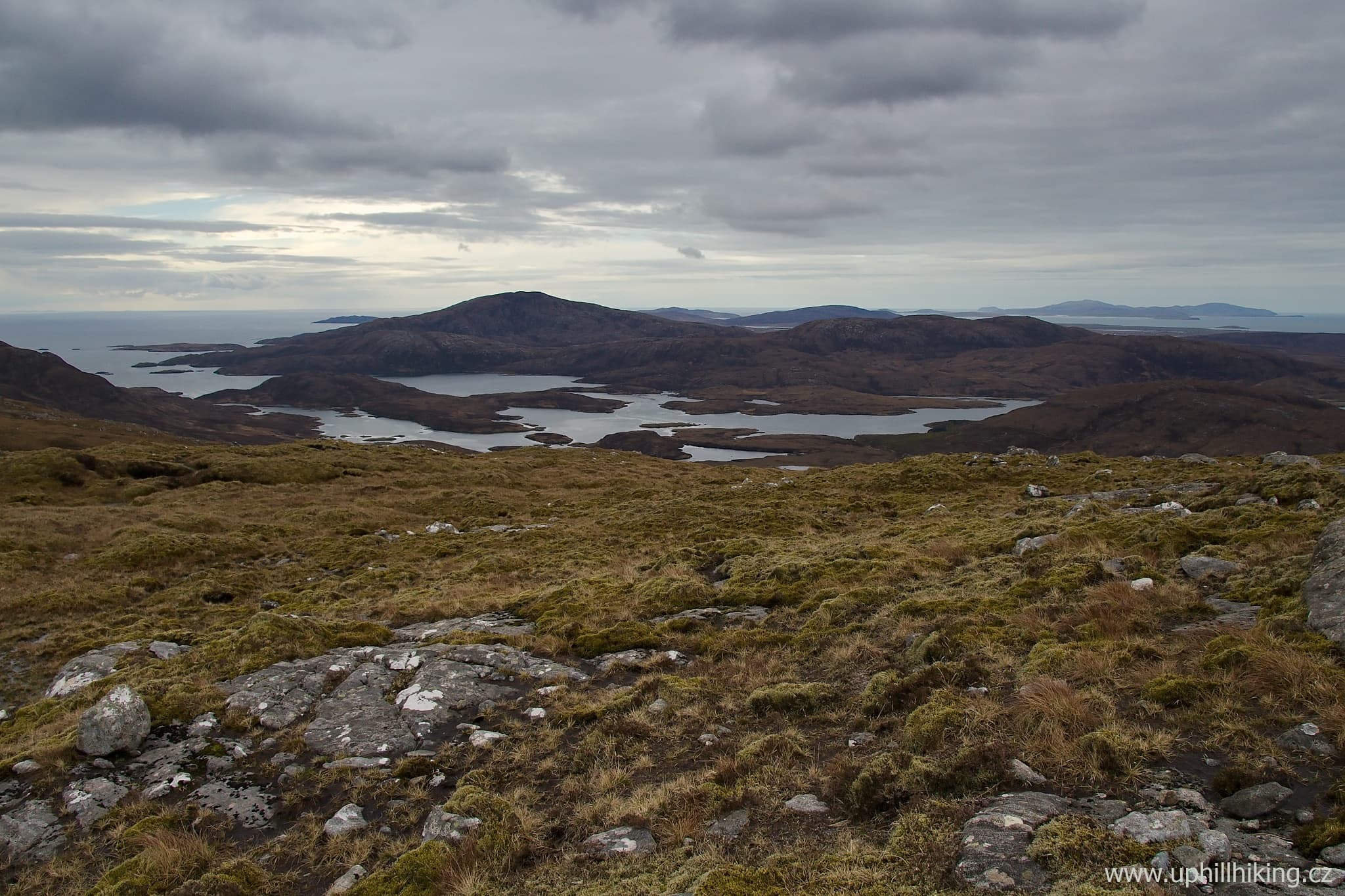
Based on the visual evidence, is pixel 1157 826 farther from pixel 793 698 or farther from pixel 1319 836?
pixel 793 698

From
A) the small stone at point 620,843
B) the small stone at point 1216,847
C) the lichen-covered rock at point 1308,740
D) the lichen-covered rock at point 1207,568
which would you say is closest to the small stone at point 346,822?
the small stone at point 620,843

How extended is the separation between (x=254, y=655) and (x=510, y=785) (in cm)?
859

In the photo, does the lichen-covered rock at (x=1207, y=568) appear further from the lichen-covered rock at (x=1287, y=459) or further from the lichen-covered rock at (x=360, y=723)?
the lichen-covered rock at (x=1287, y=459)

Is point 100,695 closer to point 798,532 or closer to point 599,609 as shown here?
point 599,609

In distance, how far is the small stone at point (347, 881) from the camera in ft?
27.6

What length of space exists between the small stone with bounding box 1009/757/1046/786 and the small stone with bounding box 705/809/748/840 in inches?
130

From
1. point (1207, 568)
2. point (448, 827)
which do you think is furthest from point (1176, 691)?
point (448, 827)

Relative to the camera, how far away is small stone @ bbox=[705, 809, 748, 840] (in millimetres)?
8312

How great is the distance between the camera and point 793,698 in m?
11.9

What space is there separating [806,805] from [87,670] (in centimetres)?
1807

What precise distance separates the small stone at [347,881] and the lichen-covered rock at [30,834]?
466 centimetres

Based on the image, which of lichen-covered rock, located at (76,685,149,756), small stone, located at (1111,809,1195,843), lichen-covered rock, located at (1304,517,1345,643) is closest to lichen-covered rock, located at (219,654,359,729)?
lichen-covered rock, located at (76,685,149,756)

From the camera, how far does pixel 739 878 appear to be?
7016 mm

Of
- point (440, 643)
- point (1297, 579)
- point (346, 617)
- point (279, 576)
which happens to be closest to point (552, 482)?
point (279, 576)
